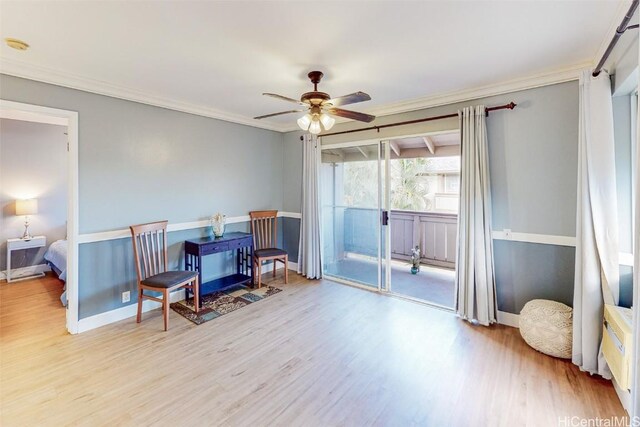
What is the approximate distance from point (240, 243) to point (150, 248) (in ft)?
3.73

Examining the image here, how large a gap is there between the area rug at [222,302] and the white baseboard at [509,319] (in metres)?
2.84

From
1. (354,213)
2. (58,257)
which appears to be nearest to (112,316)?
(58,257)

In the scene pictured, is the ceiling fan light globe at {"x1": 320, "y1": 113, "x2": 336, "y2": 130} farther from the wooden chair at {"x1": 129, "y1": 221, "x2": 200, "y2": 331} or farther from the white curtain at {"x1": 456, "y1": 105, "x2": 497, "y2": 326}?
the wooden chair at {"x1": 129, "y1": 221, "x2": 200, "y2": 331}

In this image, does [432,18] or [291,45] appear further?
[291,45]

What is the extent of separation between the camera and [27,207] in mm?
4723

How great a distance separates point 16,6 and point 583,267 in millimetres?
4488

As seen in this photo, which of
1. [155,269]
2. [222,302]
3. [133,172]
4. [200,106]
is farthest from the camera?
[200,106]

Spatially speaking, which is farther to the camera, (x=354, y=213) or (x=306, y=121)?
(x=354, y=213)

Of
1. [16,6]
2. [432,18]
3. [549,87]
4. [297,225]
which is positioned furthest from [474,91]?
[16,6]

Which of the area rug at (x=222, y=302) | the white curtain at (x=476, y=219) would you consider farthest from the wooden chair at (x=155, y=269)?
the white curtain at (x=476, y=219)

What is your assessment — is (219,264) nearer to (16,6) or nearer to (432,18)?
(16,6)

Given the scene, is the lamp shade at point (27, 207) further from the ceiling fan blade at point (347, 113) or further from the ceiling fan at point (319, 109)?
the ceiling fan blade at point (347, 113)

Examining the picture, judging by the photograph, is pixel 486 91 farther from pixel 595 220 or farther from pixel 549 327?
pixel 549 327

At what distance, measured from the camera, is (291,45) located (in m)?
2.28
